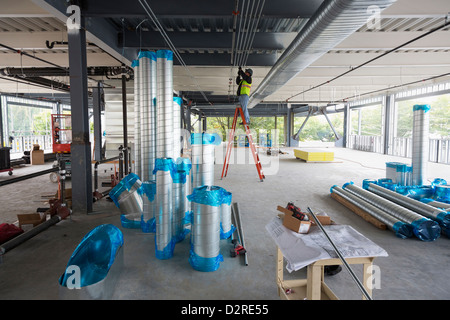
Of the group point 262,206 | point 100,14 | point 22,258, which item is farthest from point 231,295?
point 100,14

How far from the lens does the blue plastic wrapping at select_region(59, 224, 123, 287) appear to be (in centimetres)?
257

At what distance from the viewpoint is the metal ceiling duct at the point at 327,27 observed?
3.35 meters

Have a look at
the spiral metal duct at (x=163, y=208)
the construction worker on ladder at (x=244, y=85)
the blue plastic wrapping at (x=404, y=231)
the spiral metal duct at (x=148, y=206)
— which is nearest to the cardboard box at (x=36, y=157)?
the construction worker on ladder at (x=244, y=85)

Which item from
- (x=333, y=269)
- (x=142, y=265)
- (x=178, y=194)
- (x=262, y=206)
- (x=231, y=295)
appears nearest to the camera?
(x=231, y=295)

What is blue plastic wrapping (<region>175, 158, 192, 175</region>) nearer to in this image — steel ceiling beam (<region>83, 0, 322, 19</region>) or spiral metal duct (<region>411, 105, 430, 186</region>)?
steel ceiling beam (<region>83, 0, 322, 19</region>)

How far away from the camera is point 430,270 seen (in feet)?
10.8

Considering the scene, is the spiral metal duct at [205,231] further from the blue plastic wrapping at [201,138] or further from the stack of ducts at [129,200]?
the stack of ducts at [129,200]

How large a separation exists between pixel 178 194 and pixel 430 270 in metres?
3.50

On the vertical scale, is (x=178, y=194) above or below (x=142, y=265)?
above

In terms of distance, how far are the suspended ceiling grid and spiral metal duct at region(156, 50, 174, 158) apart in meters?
1.52

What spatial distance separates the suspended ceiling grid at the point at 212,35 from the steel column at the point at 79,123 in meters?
0.47

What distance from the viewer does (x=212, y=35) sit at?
6.61 m

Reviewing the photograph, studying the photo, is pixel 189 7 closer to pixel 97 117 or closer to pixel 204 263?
pixel 204 263
